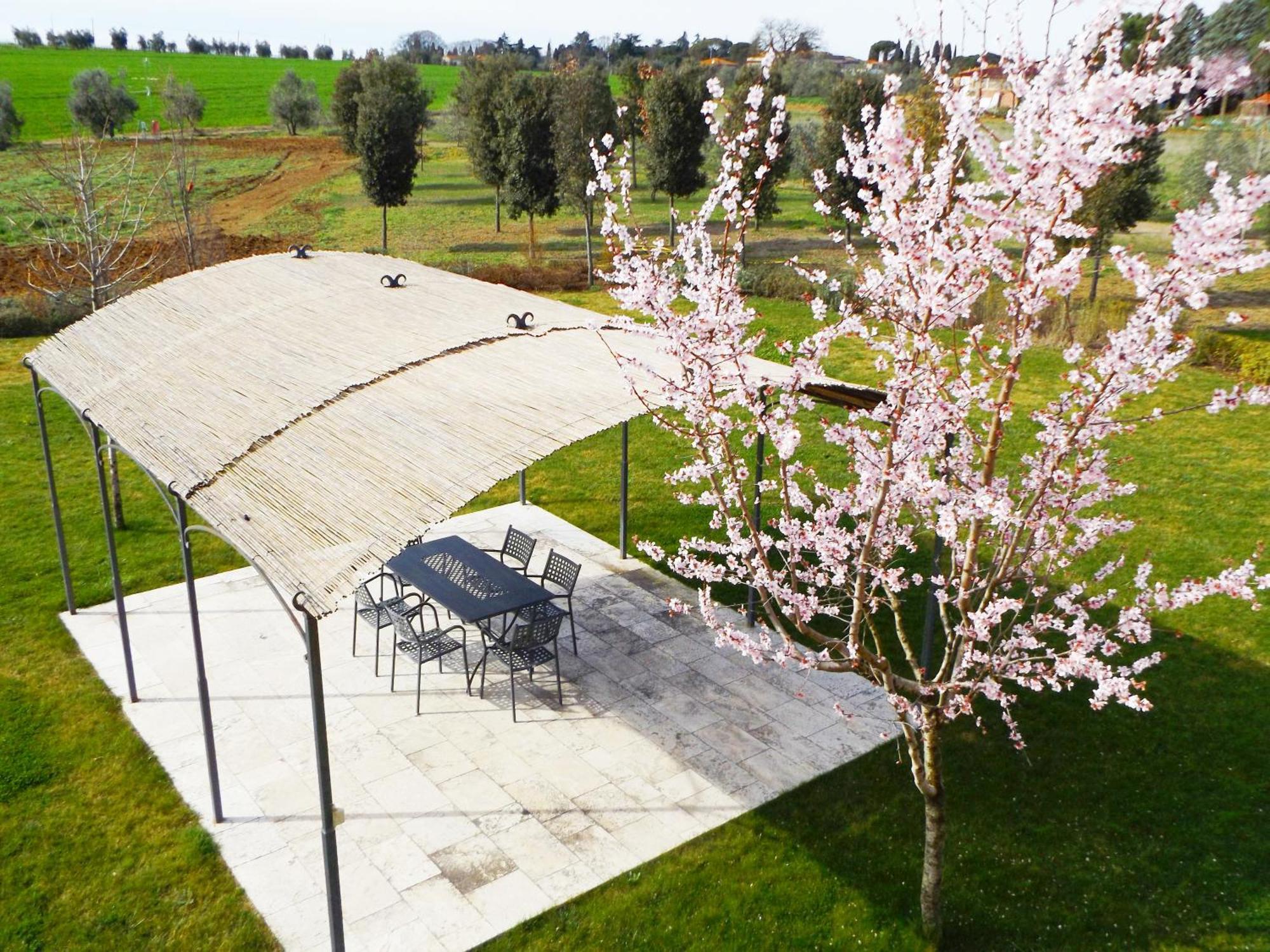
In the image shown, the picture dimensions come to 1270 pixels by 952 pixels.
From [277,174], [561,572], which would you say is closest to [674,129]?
[561,572]

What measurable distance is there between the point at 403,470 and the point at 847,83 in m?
23.6

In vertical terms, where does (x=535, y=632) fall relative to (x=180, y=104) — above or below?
below

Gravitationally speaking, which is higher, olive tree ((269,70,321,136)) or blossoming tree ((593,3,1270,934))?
olive tree ((269,70,321,136))

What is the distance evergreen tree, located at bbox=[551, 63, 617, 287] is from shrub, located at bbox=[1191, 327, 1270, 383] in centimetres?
1407

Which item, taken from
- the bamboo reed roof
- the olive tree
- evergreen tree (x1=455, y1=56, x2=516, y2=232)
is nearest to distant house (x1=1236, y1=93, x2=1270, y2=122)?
evergreen tree (x1=455, y1=56, x2=516, y2=232)

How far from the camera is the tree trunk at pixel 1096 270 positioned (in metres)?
21.8

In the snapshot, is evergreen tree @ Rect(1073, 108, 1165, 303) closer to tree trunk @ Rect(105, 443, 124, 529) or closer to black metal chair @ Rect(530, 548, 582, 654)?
black metal chair @ Rect(530, 548, 582, 654)

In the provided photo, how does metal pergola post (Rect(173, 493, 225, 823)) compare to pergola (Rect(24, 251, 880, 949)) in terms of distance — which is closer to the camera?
pergola (Rect(24, 251, 880, 949))

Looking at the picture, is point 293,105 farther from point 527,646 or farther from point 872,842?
point 872,842

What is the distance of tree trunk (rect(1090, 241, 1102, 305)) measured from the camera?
21.8 m

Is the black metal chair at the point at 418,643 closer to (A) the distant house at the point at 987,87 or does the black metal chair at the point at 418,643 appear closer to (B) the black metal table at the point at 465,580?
(B) the black metal table at the point at 465,580

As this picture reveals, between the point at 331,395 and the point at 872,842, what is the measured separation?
5.38m

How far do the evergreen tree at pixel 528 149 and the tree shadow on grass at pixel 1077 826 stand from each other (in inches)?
858

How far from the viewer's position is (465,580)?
385 inches
